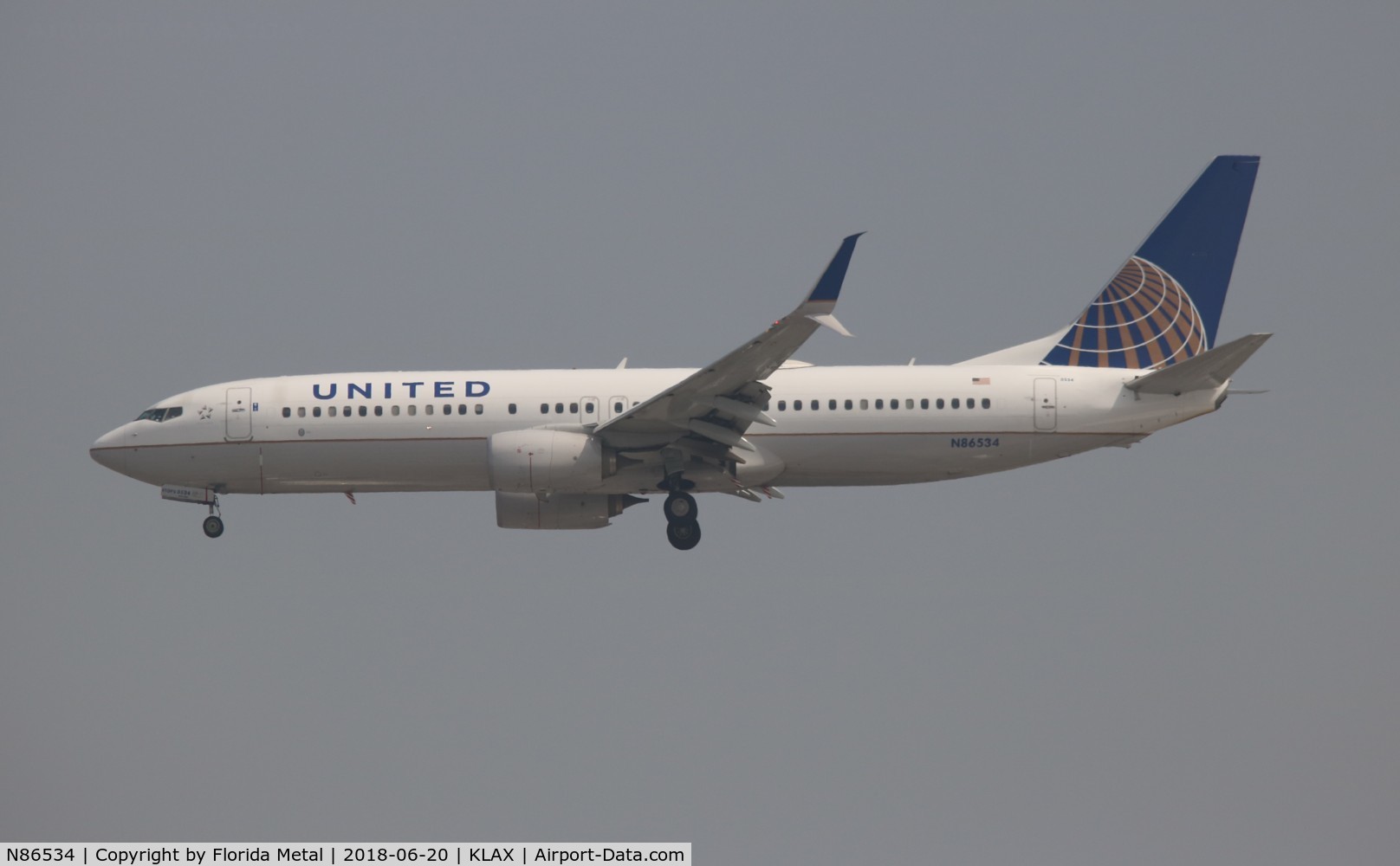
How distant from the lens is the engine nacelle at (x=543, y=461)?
30859 mm

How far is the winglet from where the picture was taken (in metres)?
27.9

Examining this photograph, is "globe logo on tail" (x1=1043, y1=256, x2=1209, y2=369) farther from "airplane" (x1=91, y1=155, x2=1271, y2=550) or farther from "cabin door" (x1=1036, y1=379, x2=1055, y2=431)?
"cabin door" (x1=1036, y1=379, x2=1055, y2=431)

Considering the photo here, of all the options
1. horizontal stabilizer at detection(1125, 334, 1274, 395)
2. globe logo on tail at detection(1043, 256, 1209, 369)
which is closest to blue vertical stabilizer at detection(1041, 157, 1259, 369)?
globe logo on tail at detection(1043, 256, 1209, 369)

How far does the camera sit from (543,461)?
30.9 meters

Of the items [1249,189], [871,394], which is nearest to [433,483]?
[871,394]

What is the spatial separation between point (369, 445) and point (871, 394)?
981 cm

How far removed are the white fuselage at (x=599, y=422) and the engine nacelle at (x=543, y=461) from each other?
0.58m

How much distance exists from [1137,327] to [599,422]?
432 inches

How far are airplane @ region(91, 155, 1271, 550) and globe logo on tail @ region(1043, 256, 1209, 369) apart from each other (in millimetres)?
39

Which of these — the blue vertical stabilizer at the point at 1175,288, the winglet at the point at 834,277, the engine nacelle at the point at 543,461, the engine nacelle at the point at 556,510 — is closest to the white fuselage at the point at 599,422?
the engine nacelle at the point at 543,461

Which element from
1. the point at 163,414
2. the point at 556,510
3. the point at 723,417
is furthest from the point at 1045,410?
the point at 163,414

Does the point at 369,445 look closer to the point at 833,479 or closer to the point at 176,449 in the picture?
the point at 176,449

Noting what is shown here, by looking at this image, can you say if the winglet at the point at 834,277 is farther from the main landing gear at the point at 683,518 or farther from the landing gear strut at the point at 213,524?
the landing gear strut at the point at 213,524

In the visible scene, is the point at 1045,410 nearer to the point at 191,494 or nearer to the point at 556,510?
the point at 556,510
